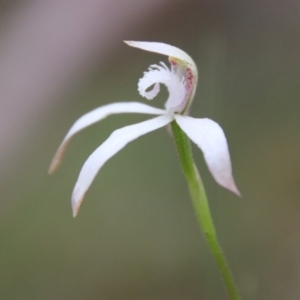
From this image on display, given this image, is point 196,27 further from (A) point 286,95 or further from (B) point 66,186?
(B) point 66,186

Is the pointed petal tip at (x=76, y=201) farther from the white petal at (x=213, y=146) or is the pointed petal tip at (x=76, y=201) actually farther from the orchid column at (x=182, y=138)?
the white petal at (x=213, y=146)

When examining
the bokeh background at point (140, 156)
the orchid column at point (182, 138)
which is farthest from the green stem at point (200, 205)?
the bokeh background at point (140, 156)

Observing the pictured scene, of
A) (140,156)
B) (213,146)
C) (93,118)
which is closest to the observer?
(213,146)

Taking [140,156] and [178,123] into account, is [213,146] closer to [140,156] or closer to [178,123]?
[178,123]

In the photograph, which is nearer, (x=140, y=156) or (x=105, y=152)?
(x=105, y=152)

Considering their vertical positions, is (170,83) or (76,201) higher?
(170,83)

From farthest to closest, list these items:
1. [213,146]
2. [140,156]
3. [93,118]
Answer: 1. [140,156]
2. [93,118]
3. [213,146]

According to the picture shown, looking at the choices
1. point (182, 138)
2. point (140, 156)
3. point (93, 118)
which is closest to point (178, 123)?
point (182, 138)
